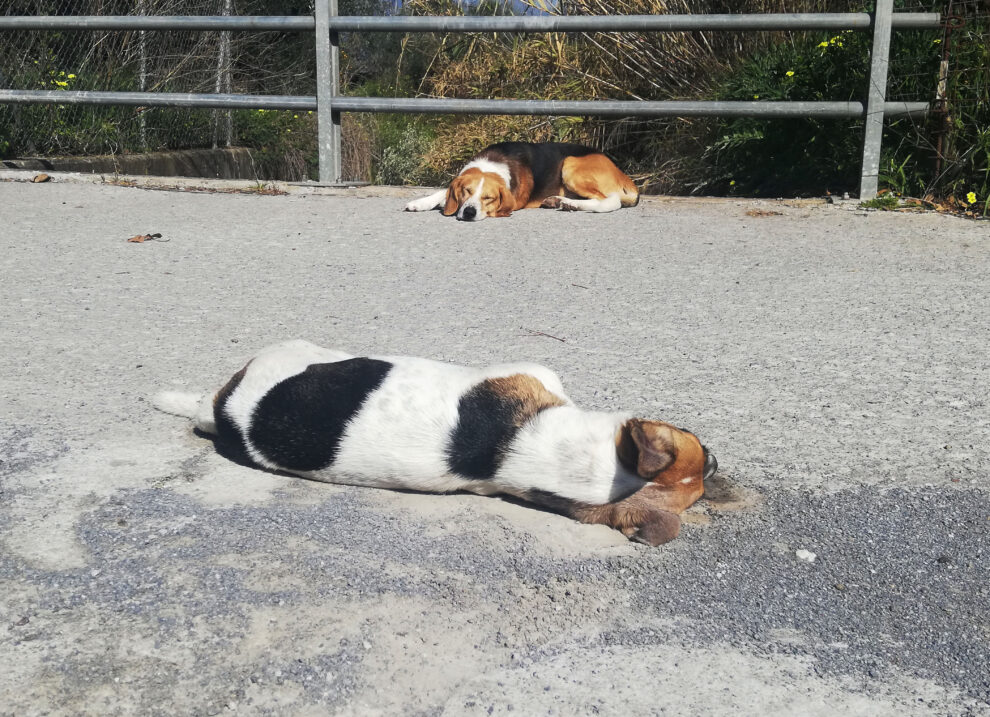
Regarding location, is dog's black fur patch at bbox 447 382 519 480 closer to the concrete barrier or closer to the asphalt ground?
the asphalt ground

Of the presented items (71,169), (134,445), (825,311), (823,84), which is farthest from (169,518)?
(71,169)

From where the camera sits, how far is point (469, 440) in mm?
2812

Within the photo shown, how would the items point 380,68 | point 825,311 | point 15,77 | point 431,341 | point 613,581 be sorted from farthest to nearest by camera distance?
1. point 380,68
2. point 15,77
3. point 825,311
4. point 431,341
5. point 613,581

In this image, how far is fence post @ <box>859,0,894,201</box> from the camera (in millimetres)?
6568

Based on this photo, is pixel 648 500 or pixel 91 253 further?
pixel 91 253

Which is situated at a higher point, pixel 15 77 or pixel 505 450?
pixel 15 77

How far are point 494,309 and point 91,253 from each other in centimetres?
243

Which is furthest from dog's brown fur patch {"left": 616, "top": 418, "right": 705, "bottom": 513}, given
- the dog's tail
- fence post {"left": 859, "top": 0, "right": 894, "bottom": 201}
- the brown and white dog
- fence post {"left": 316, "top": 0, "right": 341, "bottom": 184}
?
fence post {"left": 316, "top": 0, "right": 341, "bottom": 184}

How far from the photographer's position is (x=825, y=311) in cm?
449

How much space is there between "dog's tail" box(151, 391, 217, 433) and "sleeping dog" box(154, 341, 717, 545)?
0.16 meters

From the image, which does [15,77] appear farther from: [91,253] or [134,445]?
[134,445]

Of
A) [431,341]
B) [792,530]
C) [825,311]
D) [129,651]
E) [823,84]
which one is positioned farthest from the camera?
[823,84]

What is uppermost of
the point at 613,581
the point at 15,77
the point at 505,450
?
the point at 15,77

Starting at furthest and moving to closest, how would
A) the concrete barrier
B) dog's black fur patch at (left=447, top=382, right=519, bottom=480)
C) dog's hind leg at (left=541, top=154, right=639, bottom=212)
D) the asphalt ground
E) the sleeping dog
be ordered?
the concrete barrier → dog's hind leg at (left=541, top=154, right=639, bottom=212) → dog's black fur patch at (left=447, top=382, right=519, bottom=480) → the sleeping dog → the asphalt ground
